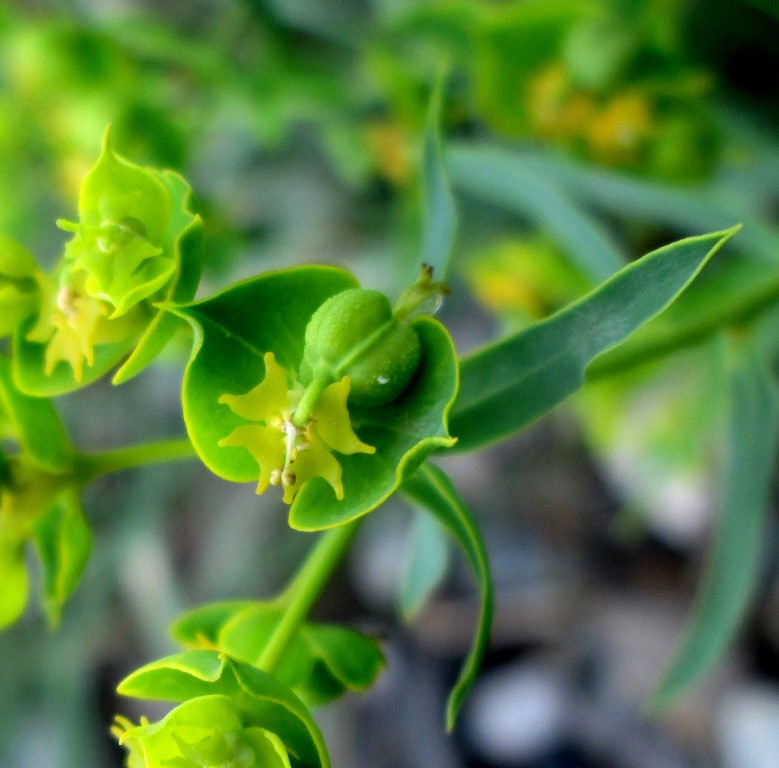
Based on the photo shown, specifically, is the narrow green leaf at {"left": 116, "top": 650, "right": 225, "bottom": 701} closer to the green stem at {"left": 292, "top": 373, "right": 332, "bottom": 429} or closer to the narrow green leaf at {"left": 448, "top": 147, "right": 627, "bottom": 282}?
the green stem at {"left": 292, "top": 373, "right": 332, "bottom": 429}

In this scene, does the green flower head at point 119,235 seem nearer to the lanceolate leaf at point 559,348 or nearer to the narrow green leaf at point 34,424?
the narrow green leaf at point 34,424

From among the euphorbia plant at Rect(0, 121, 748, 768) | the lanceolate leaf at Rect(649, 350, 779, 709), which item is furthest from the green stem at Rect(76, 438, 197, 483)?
the lanceolate leaf at Rect(649, 350, 779, 709)


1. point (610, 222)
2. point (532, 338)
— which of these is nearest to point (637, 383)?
point (610, 222)

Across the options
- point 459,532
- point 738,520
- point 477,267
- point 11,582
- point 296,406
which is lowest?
point 477,267

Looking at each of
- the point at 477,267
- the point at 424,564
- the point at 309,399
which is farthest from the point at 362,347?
the point at 477,267

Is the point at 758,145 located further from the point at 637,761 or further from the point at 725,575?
the point at 637,761

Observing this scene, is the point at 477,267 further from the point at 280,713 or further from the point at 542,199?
the point at 280,713
